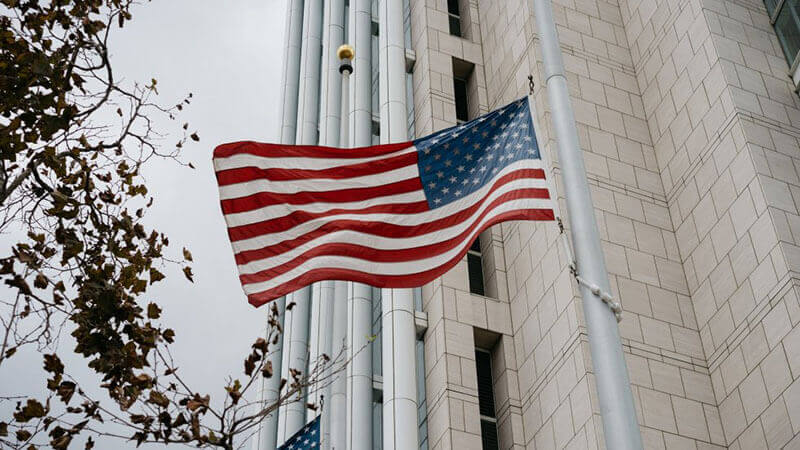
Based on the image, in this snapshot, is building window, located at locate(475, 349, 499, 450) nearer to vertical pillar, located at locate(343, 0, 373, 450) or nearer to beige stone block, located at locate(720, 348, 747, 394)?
vertical pillar, located at locate(343, 0, 373, 450)

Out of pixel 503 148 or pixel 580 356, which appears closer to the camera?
pixel 503 148

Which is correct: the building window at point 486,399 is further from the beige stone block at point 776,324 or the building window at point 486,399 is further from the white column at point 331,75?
the beige stone block at point 776,324

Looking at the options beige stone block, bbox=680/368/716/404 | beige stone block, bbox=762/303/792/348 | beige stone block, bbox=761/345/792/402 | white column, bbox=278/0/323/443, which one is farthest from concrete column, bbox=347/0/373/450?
beige stone block, bbox=762/303/792/348

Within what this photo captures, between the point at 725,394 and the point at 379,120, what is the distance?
48.8ft

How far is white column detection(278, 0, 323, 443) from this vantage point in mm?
28828

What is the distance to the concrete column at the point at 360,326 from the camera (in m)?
24.0

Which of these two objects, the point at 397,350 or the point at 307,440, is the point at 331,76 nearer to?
the point at 397,350

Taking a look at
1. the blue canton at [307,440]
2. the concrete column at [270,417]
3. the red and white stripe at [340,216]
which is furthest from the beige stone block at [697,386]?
the concrete column at [270,417]

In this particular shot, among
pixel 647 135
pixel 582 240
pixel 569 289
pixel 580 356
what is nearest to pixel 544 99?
pixel 647 135

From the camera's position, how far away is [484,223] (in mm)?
11328

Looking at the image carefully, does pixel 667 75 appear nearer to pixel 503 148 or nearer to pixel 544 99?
pixel 544 99

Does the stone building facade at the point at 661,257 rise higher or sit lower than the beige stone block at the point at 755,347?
higher

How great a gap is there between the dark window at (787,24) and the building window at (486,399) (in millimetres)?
10587

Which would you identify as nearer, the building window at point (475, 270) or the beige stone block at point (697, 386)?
the beige stone block at point (697, 386)
